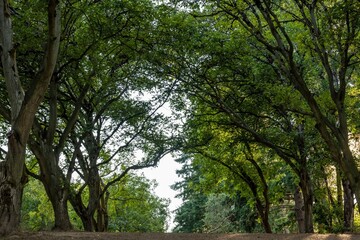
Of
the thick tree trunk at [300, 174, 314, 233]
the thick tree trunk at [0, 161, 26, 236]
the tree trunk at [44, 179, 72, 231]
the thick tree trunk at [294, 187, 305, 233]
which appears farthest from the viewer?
the thick tree trunk at [294, 187, 305, 233]

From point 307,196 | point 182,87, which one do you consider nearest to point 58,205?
point 182,87

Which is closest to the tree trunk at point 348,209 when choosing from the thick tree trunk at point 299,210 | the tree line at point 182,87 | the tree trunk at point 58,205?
the tree line at point 182,87

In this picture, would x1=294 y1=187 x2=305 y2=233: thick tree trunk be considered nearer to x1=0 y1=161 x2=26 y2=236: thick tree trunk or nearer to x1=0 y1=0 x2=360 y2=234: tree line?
x1=0 y1=0 x2=360 y2=234: tree line

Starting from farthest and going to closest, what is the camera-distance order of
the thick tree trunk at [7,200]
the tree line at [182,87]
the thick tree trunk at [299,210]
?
the thick tree trunk at [299,210] → the tree line at [182,87] → the thick tree trunk at [7,200]

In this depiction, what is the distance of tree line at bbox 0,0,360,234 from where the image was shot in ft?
28.3

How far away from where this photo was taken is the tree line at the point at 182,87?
8617mm

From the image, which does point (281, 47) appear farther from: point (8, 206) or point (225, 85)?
point (8, 206)

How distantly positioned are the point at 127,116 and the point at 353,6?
9389mm

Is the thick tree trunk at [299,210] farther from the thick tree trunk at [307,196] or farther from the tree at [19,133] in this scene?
the tree at [19,133]

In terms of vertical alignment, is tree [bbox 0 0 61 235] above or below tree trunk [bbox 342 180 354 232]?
above

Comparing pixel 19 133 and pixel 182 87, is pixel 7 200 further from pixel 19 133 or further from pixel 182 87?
pixel 182 87

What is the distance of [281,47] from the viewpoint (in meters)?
9.33

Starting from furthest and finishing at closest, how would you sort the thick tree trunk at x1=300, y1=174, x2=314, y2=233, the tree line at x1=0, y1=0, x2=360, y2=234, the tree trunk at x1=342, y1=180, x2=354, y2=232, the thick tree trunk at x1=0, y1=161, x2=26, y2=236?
1. the tree trunk at x1=342, y1=180, x2=354, y2=232
2. the thick tree trunk at x1=300, y1=174, x2=314, y2=233
3. the tree line at x1=0, y1=0, x2=360, y2=234
4. the thick tree trunk at x1=0, y1=161, x2=26, y2=236

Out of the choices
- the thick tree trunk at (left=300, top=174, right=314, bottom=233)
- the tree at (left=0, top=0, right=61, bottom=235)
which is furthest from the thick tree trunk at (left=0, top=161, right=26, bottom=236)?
the thick tree trunk at (left=300, top=174, right=314, bottom=233)
